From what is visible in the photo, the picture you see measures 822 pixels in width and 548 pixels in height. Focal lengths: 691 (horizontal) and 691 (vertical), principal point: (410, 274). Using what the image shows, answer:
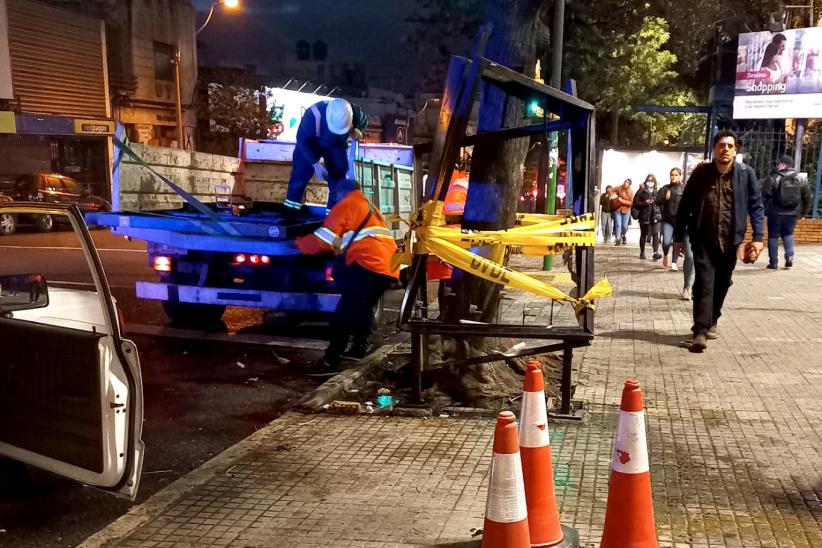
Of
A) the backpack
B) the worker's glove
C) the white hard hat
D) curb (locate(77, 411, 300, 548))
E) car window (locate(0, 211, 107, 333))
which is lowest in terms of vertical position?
curb (locate(77, 411, 300, 548))

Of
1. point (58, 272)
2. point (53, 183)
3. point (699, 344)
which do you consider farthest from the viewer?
point (53, 183)

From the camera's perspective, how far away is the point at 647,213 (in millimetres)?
14562

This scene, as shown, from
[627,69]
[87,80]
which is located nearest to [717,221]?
[627,69]

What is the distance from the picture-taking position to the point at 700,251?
6691 mm

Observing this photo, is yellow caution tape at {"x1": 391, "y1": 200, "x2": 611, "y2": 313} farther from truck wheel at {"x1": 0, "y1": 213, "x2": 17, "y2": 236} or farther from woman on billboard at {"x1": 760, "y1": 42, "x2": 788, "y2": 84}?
truck wheel at {"x1": 0, "y1": 213, "x2": 17, "y2": 236}

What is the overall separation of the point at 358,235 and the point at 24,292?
2769 mm

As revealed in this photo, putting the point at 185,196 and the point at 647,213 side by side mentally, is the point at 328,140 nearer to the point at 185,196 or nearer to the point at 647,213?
the point at 185,196

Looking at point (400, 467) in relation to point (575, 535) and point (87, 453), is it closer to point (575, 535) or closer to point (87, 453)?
point (575, 535)

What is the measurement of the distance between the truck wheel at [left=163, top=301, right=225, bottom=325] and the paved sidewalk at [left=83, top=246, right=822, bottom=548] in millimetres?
3319

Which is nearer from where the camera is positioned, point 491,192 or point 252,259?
point 491,192

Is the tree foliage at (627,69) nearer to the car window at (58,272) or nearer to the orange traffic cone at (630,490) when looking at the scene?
the car window at (58,272)

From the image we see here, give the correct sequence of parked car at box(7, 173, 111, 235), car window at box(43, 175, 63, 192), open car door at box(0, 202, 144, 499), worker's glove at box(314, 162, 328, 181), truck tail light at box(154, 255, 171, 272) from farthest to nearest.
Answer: car window at box(43, 175, 63, 192)
parked car at box(7, 173, 111, 235)
worker's glove at box(314, 162, 328, 181)
truck tail light at box(154, 255, 171, 272)
open car door at box(0, 202, 144, 499)

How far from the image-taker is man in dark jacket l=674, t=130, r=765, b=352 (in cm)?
661

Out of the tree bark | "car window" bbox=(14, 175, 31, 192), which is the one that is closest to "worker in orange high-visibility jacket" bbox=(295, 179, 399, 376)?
the tree bark
